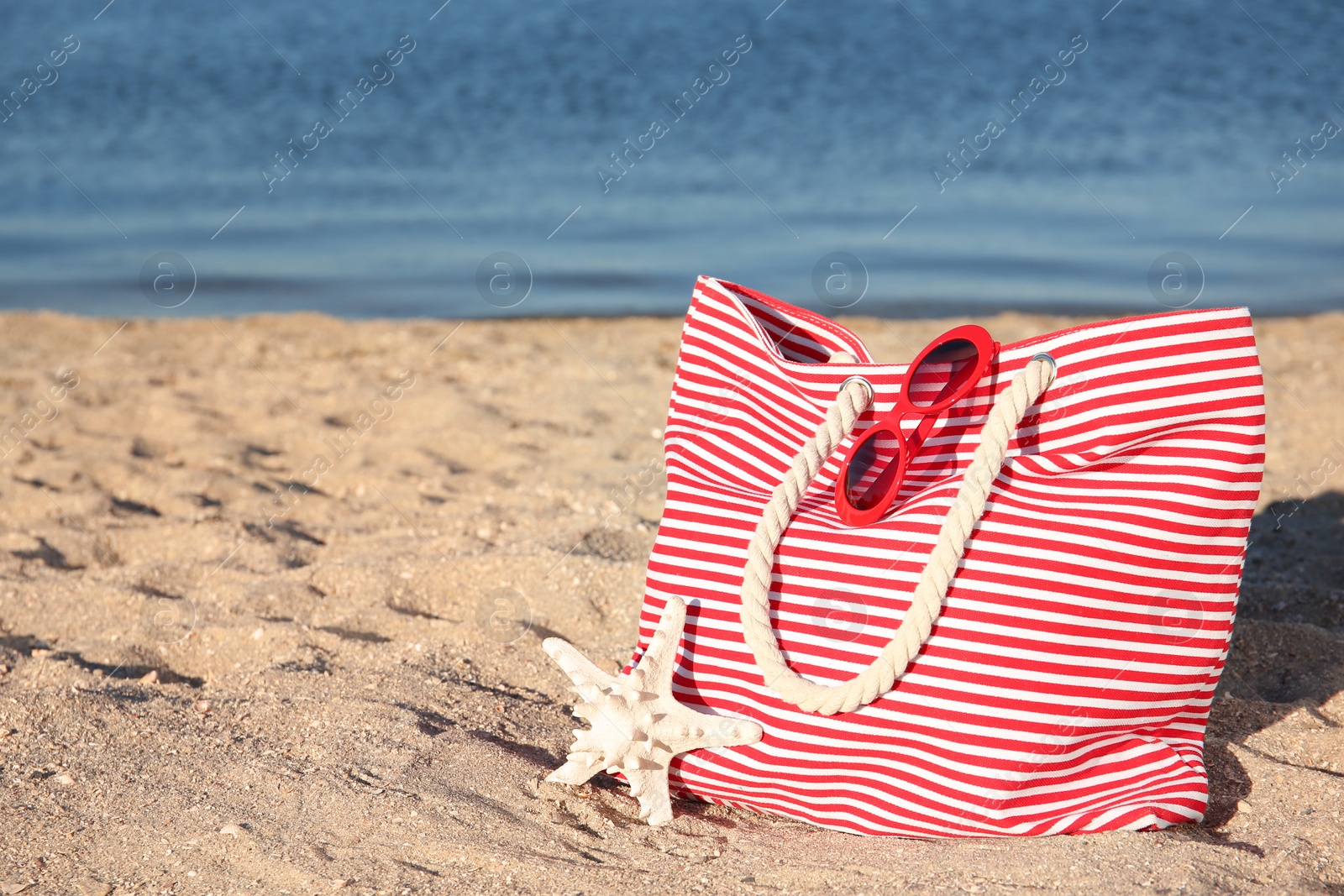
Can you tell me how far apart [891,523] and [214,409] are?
13.2ft

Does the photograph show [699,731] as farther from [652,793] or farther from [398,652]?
[398,652]

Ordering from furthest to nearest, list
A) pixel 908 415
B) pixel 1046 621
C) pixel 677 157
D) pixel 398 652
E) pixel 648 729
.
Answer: pixel 677 157, pixel 398 652, pixel 908 415, pixel 648 729, pixel 1046 621

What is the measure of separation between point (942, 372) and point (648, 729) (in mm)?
953

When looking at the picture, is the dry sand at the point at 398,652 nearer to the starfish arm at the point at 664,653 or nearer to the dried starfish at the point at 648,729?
the dried starfish at the point at 648,729

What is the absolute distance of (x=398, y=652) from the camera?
2949 millimetres

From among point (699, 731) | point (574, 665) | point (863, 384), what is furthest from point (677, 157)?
point (699, 731)

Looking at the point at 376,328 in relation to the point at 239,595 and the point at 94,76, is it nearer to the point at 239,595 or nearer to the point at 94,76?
the point at 239,595

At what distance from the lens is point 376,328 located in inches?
269

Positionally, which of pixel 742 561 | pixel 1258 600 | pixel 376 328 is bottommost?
pixel 1258 600

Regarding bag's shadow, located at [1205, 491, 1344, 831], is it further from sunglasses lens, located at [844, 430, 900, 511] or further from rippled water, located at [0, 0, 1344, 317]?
rippled water, located at [0, 0, 1344, 317]

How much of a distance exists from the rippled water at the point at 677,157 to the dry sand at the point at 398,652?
9.60 ft

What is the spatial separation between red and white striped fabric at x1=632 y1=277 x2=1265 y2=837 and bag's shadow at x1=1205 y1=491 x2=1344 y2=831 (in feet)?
1.25

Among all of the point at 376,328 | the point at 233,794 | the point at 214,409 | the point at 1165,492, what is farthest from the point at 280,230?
the point at 1165,492

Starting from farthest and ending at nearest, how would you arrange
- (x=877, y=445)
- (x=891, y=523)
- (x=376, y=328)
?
(x=376, y=328)
(x=877, y=445)
(x=891, y=523)
